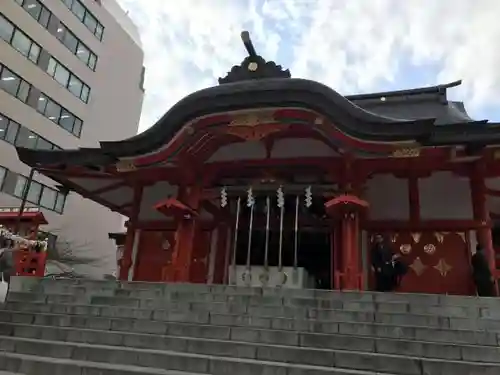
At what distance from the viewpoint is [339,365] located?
5.23 metres

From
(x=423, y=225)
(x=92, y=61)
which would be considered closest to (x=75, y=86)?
(x=92, y=61)

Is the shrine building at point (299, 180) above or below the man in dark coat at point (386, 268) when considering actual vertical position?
above

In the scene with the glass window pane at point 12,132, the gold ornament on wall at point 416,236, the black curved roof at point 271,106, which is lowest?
the gold ornament on wall at point 416,236

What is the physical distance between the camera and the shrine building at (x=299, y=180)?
9172mm

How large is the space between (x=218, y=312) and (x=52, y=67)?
72.5ft

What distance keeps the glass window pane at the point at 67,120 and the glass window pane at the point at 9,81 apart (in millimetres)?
3201

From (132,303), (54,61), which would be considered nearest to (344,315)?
(132,303)


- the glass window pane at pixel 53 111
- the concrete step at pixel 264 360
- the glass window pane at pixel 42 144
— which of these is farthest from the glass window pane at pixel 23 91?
the concrete step at pixel 264 360

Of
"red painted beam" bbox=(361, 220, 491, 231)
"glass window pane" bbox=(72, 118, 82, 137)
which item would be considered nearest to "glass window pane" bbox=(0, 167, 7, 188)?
"glass window pane" bbox=(72, 118, 82, 137)

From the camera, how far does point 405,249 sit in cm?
1030

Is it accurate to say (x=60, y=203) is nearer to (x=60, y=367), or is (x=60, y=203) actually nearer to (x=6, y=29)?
(x=6, y=29)

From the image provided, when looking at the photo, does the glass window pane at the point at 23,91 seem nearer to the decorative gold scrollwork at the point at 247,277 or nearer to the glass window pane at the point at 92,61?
the glass window pane at the point at 92,61

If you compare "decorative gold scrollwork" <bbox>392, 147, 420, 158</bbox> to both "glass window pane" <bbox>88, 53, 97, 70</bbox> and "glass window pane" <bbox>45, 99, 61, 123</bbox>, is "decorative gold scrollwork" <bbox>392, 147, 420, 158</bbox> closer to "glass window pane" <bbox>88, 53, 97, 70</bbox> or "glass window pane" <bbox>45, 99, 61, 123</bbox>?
"glass window pane" <bbox>45, 99, 61, 123</bbox>

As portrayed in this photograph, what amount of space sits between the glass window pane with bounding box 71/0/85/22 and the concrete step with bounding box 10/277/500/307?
73.1ft
